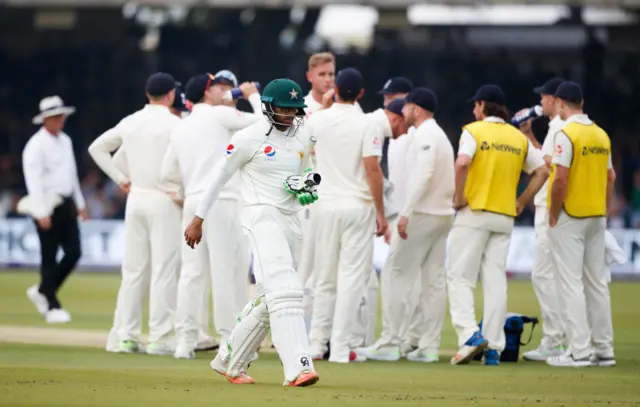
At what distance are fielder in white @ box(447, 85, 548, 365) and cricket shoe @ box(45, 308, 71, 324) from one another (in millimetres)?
5656

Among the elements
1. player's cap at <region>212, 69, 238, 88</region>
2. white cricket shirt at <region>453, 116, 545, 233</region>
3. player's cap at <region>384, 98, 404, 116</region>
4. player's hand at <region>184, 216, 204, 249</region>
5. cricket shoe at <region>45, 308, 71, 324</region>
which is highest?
player's cap at <region>212, 69, 238, 88</region>

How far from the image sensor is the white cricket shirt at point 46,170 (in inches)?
633

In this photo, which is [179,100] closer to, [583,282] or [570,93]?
[570,93]

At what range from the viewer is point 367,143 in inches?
477

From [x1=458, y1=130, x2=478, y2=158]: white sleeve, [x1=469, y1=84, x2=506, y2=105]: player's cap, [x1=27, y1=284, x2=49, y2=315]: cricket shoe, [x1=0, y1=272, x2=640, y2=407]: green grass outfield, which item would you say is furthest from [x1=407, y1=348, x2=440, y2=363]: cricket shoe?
[x1=27, y1=284, x2=49, y2=315]: cricket shoe

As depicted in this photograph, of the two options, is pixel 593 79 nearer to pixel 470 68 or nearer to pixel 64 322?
pixel 470 68

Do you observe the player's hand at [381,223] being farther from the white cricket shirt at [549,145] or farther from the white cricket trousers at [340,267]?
the white cricket shirt at [549,145]

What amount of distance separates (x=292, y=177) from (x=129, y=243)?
3.45 meters

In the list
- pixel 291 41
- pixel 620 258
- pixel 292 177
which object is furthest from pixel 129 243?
pixel 291 41

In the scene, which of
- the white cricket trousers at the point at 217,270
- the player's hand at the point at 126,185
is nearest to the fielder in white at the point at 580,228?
the white cricket trousers at the point at 217,270

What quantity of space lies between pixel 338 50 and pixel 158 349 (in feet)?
59.0

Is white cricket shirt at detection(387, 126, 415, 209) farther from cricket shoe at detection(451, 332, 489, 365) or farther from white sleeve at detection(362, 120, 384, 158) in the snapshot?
cricket shoe at detection(451, 332, 489, 365)

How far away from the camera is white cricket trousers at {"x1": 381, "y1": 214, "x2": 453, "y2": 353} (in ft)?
41.0

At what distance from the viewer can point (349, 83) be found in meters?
12.1
